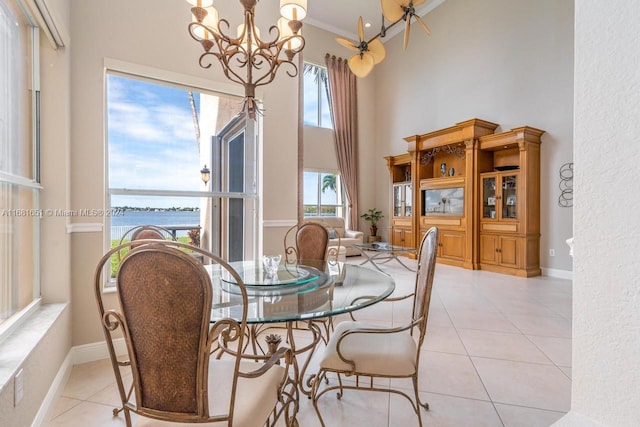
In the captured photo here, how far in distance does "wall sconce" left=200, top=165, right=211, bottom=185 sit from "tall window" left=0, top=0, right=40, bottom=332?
4.07ft

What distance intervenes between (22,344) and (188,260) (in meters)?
1.24

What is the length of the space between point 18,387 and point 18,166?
1.13m

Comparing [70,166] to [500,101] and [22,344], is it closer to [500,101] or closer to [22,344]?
[22,344]

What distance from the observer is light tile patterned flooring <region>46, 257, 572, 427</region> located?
1.66 meters

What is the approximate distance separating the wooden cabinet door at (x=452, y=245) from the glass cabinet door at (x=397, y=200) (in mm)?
1404

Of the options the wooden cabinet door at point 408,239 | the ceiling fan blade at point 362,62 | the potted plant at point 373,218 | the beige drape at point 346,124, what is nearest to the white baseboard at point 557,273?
the wooden cabinet door at point 408,239

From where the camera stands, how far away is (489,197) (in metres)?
5.53

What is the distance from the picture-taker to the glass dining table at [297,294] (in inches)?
52.4

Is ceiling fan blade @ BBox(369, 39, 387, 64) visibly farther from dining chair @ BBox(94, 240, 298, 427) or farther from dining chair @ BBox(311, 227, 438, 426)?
dining chair @ BBox(94, 240, 298, 427)

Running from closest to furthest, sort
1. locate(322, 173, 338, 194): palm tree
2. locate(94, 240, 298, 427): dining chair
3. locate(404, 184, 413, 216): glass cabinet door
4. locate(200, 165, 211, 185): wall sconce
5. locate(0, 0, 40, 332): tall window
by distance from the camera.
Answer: locate(94, 240, 298, 427): dining chair, locate(0, 0, 40, 332): tall window, locate(200, 165, 211, 185): wall sconce, locate(404, 184, 413, 216): glass cabinet door, locate(322, 173, 338, 194): palm tree

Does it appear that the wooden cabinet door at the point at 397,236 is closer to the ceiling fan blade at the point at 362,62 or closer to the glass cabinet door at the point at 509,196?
the glass cabinet door at the point at 509,196

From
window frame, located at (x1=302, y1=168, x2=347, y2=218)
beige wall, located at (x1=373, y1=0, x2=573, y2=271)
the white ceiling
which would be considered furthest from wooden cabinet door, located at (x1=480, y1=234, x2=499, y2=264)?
the white ceiling

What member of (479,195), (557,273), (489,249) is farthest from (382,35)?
(557,273)

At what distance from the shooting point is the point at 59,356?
1.92m
